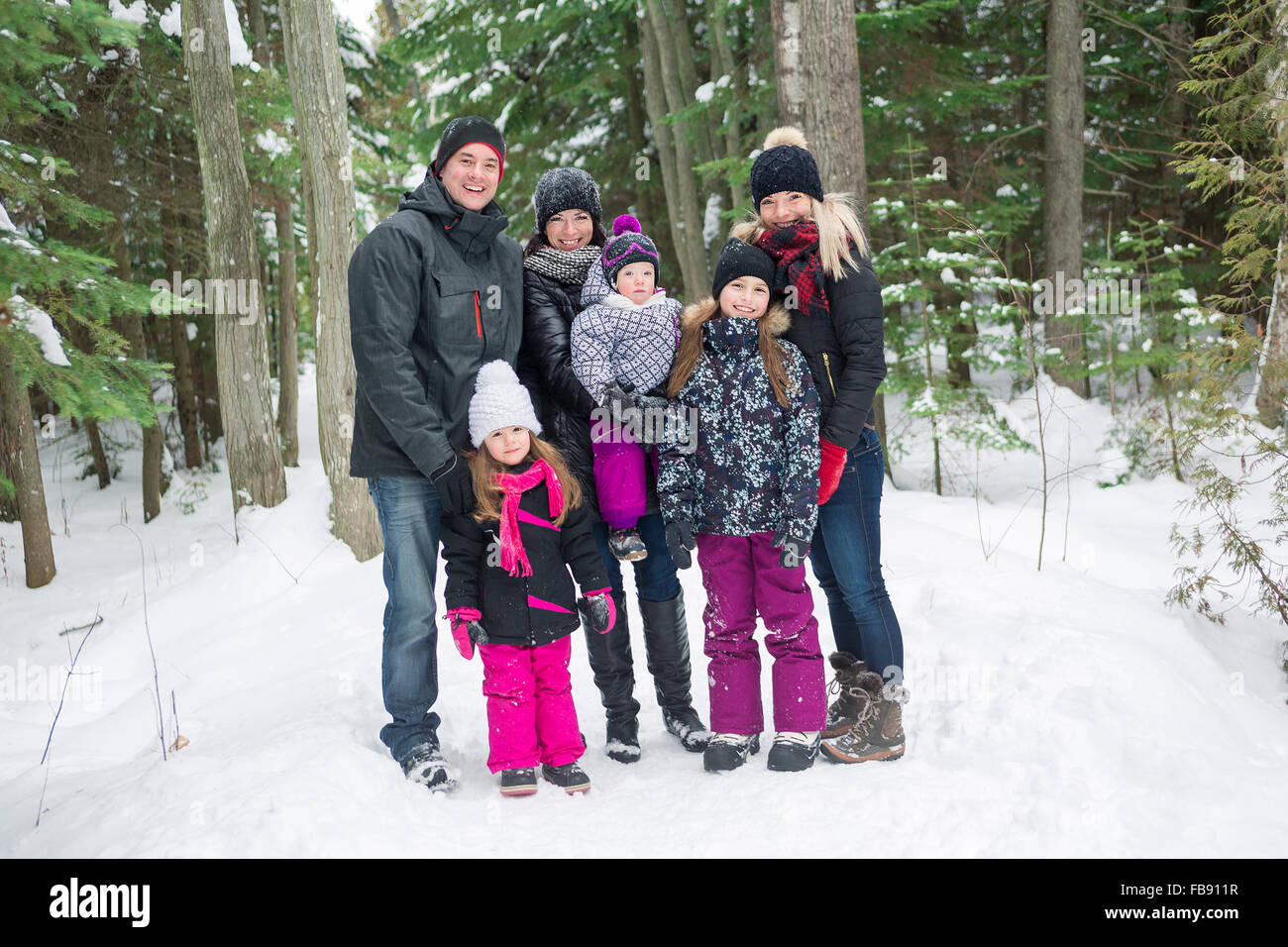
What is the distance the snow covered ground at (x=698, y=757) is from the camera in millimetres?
2963

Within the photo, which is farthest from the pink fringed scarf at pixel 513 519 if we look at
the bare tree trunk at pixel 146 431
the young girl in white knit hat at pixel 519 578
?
the bare tree trunk at pixel 146 431

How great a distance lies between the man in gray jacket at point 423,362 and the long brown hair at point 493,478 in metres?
0.07

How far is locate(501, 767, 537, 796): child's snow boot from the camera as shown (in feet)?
11.4

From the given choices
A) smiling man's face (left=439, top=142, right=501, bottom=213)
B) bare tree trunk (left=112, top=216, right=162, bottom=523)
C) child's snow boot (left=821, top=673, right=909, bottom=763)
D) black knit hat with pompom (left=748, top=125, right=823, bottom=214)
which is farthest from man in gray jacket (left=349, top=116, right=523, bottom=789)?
bare tree trunk (left=112, top=216, right=162, bottom=523)

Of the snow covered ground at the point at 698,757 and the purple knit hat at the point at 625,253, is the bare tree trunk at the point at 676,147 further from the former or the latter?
the purple knit hat at the point at 625,253

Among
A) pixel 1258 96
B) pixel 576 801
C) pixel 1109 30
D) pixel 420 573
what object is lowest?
pixel 576 801

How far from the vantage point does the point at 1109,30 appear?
12.7m

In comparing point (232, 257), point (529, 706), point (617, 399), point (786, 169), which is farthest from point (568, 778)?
point (232, 257)

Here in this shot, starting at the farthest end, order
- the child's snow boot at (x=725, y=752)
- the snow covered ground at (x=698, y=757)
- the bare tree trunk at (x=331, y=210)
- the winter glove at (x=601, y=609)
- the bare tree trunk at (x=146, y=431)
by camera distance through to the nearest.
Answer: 1. the bare tree trunk at (x=146, y=431)
2. the bare tree trunk at (x=331, y=210)
3. the child's snow boot at (x=725, y=752)
4. the winter glove at (x=601, y=609)
5. the snow covered ground at (x=698, y=757)

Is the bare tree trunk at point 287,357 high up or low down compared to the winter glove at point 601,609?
up

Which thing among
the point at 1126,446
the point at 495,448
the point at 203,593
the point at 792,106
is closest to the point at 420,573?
the point at 495,448

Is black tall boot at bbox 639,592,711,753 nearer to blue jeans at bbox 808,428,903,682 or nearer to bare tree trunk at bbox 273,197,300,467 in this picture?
blue jeans at bbox 808,428,903,682

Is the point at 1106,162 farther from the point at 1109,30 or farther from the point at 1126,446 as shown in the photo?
the point at 1126,446

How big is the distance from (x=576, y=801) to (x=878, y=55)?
934cm
